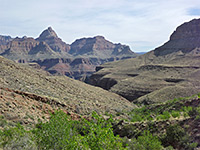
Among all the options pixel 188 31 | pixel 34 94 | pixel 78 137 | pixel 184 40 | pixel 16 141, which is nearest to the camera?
pixel 78 137

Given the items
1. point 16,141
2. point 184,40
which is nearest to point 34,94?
point 16,141

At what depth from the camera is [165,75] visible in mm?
74188

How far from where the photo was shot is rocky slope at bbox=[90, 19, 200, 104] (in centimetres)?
5288

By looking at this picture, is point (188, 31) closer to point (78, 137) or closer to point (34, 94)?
point (34, 94)

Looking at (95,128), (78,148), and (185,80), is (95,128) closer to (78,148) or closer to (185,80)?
(78,148)

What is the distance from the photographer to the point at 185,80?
63906mm

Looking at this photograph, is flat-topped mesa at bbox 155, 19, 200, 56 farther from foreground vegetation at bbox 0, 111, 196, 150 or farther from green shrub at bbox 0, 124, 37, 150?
green shrub at bbox 0, 124, 37, 150

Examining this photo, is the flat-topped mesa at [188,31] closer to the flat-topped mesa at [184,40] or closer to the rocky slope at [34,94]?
the flat-topped mesa at [184,40]

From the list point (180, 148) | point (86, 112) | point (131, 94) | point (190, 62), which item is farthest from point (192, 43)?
point (180, 148)

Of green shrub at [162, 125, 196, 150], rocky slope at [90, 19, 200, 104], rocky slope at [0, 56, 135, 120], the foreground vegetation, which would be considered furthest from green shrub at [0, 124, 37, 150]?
rocky slope at [90, 19, 200, 104]

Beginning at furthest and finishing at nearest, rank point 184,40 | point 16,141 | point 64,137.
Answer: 1. point 184,40
2. point 16,141
3. point 64,137

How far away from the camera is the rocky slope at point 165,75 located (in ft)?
173

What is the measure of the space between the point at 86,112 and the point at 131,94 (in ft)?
105

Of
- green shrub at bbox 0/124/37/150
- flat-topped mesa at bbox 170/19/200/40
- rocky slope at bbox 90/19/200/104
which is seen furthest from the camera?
flat-topped mesa at bbox 170/19/200/40
